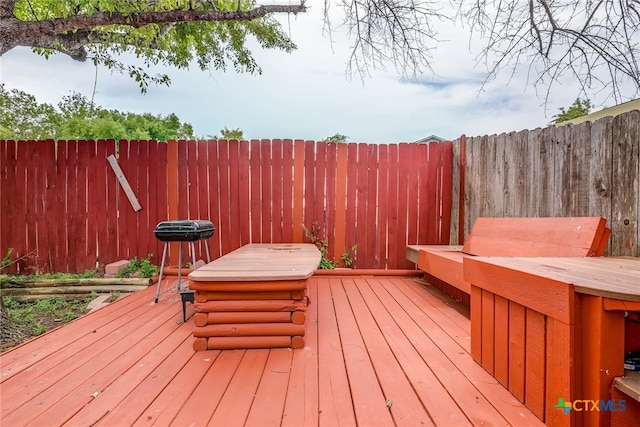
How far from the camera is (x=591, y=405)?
3.60 ft

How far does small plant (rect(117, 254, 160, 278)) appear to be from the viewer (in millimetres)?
3871

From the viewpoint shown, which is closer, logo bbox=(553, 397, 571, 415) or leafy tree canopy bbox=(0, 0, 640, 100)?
logo bbox=(553, 397, 571, 415)

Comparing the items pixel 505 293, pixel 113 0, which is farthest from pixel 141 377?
pixel 113 0

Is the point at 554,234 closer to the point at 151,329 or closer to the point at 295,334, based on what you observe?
the point at 295,334

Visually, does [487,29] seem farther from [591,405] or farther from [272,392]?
[272,392]

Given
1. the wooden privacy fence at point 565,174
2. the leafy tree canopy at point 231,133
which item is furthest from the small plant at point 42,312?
the leafy tree canopy at point 231,133

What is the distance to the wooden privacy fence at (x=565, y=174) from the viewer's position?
201cm

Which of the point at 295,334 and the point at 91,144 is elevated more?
the point at 91,144

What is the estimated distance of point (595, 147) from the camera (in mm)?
2207

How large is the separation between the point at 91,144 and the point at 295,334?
4.01 metres

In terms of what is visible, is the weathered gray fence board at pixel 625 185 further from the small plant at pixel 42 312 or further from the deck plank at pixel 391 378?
the small plant at pixel 42 312

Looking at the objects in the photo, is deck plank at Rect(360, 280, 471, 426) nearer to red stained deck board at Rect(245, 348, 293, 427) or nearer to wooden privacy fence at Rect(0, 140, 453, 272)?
red stained deck board at Rect(245, 348, 293, 427)

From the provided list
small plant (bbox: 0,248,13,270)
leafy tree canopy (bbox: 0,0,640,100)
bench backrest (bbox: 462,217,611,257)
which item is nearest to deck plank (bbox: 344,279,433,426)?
bench backrest (bbox: 462,217,611,257)

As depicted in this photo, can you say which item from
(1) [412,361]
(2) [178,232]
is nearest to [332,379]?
(1) [412,361]
